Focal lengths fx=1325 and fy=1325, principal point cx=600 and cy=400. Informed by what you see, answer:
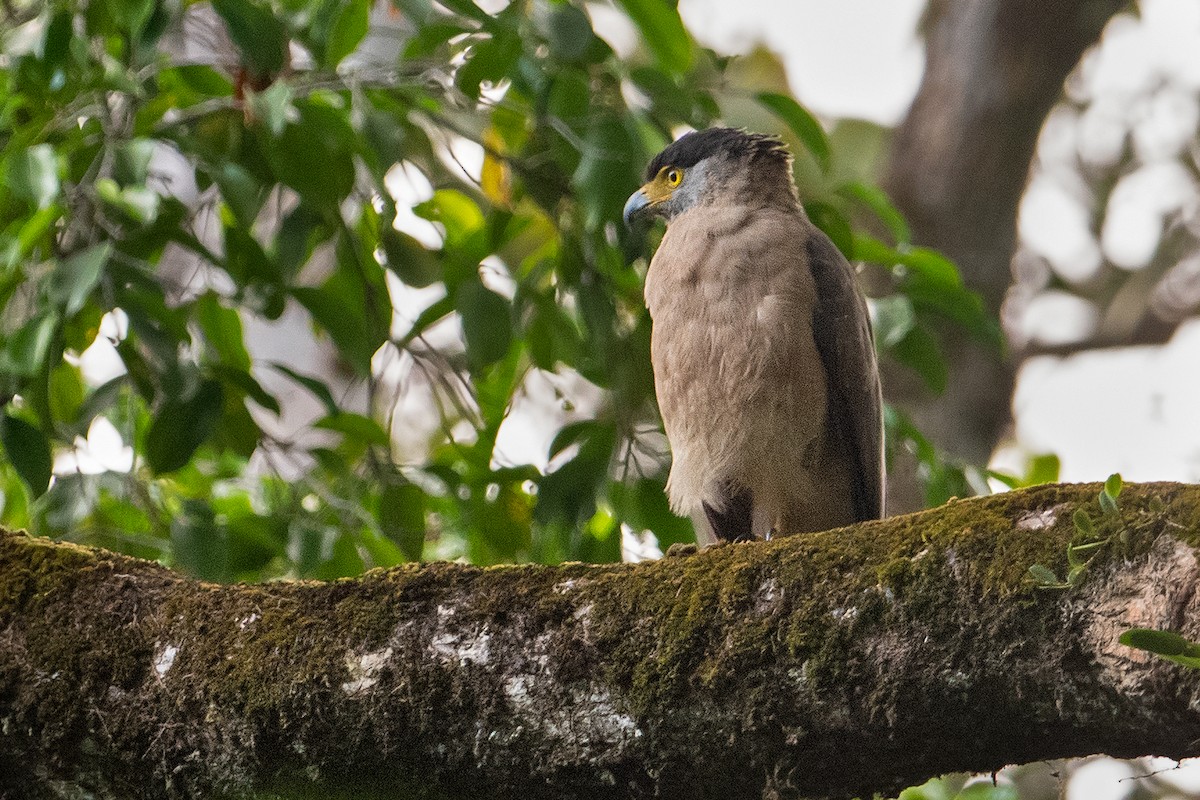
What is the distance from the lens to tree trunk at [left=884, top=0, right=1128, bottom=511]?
7.38 m

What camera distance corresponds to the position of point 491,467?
15.1 ft

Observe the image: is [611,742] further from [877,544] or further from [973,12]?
[973,12]

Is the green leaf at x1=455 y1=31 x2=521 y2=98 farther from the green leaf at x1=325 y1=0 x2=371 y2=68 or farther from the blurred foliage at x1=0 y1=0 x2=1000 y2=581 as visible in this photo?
the green leaf at x1=325 y1=0 x2=371 y2=68

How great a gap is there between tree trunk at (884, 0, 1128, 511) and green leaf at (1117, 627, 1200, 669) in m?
5.48

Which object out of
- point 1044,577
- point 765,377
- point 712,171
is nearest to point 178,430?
point 765,377

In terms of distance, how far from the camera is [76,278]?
3350 millimetres

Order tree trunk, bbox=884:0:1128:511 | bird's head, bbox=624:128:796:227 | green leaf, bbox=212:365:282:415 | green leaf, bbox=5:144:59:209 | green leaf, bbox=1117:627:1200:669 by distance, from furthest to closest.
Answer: tree trunk, bbox=884:0:1128:511 → bird's head, bbox=624:128:796:227 → green leaf, bbox=212:365:282:415 → green leaf, bbox=5:144:59:209 → green leaf, bbox=1117:627:1200:669

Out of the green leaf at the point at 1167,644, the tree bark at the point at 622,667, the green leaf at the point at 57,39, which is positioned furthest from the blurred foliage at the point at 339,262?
the green leaf at the point at 1167,644

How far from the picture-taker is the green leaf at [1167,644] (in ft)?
5.99

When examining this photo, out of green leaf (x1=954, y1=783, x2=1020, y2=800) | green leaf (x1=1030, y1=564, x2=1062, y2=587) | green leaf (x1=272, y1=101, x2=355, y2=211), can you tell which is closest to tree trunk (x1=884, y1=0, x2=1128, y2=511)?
green leaf (x1=954, y1=783, x2=1020, y2=800)

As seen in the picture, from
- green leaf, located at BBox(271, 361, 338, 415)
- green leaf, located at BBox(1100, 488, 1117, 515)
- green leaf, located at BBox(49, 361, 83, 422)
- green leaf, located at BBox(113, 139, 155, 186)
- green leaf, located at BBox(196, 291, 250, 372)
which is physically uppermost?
green leaf, located at BBox(1100, 488, 1117, 515)

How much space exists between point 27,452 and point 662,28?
214cm

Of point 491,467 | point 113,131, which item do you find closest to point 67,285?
point 113,131

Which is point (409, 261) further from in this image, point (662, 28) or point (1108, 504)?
point (1108, 504)
